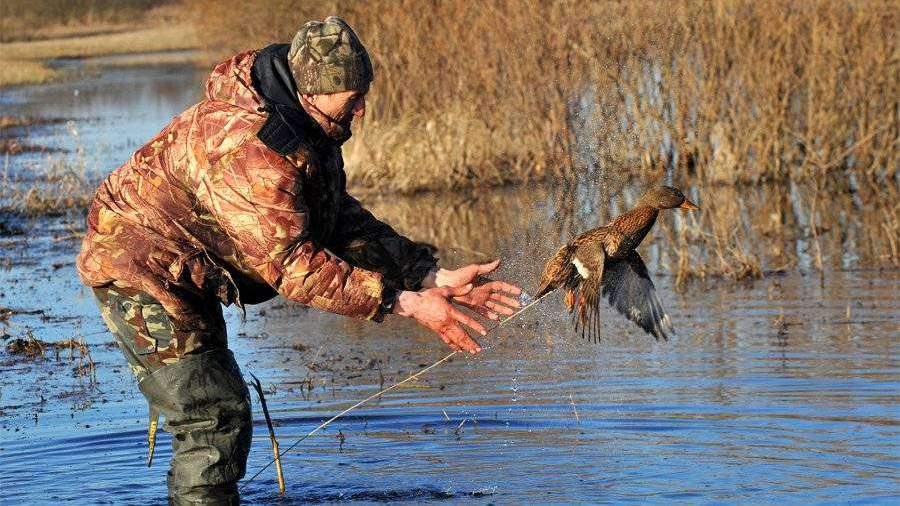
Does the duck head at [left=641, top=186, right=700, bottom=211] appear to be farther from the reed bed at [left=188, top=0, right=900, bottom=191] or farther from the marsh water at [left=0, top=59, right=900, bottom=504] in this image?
the reed bed at [left=188, top=0, right=900, bottom=191]

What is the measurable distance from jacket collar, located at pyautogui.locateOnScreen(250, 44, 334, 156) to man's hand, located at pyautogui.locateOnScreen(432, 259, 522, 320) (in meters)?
0.68

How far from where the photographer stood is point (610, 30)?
14.5 m

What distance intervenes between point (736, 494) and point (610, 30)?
8624mm

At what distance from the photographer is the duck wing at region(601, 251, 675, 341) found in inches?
245

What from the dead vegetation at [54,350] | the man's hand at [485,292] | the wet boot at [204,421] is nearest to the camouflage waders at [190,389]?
the wet boot at [204,421]

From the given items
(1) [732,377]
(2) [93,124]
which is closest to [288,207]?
(1) [732,377]

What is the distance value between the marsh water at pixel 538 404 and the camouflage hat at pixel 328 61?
238cm

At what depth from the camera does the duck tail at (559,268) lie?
580 centimetres

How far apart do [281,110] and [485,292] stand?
3.30 ft

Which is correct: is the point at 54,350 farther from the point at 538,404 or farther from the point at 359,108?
the point at 359,108

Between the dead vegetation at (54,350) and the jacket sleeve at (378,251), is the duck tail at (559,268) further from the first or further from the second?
the dead vegetation at (54,350)

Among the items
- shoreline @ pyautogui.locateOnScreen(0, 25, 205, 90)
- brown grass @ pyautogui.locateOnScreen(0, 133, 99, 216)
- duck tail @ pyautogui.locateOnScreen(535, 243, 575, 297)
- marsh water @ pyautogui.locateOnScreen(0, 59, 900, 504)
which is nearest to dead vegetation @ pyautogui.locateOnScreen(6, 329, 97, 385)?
marsh water @ pyautogui.locateOnScreen(0, 59, 900, 504)

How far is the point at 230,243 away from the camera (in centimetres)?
526

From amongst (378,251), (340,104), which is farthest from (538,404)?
(340,104)
